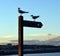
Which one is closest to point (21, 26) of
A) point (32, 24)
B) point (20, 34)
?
point (20, 34)

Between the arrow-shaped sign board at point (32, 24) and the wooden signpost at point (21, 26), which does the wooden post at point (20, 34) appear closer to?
the wooden signpost at point (21, 26)

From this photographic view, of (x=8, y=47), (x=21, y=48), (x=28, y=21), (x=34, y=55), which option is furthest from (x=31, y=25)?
(x=8, y=47)

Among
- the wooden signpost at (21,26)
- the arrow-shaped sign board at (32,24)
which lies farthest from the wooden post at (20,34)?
the arrow-shaped sign board at (32,24)

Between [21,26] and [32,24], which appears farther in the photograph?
[32,24]

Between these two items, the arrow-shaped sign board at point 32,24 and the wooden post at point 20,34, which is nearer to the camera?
the wooden post at point 20,34

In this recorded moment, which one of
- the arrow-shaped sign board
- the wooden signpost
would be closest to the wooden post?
the wooden signpost

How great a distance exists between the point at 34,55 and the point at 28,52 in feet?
7.88

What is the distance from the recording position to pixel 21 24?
12008 millimetres

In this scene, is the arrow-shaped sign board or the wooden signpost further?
the arrow-shaped sign board

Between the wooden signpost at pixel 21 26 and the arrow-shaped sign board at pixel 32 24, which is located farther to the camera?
the arrow-shaped sign board at pixel 32 24

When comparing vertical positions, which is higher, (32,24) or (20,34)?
(32,24)

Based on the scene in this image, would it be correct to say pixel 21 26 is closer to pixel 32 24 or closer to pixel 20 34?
pixel 20 34

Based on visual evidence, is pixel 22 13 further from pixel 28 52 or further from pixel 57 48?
pixel 57 48

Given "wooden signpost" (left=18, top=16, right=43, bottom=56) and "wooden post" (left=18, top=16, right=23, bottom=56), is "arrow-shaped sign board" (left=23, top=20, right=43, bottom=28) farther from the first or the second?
"wooden post" (left=18, top=16, right=23, bottom=56)
